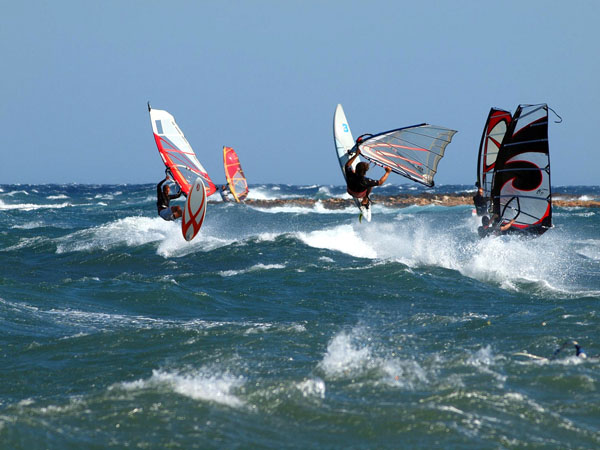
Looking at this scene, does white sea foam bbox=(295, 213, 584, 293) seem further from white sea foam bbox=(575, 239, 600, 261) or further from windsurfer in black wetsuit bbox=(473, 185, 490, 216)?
windsurfer in black wetsuit bbox=(473, 185, 490, 216)

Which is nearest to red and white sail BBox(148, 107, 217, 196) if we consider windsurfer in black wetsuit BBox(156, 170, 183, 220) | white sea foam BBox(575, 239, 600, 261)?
windsurfer in black wetsuit BBox(156, 170, 183, 220)

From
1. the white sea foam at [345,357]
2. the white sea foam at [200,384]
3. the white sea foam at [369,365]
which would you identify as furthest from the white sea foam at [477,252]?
the white sea foam at [200,384]

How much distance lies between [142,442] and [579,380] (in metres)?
3.87

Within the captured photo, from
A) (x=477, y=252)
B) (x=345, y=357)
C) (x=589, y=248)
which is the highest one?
(x=345, y=357)

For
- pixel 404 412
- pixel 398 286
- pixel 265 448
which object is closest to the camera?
pixel 265 448

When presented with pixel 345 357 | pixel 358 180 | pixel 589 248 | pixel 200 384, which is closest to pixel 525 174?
pixel 358 180

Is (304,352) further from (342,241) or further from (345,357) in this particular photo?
(342,241)

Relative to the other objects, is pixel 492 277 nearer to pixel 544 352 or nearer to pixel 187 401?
pixel 544 352

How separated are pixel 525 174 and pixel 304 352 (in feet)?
20.2

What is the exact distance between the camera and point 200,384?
20.5 feet

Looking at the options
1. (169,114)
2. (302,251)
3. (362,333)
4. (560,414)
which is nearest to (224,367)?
(362,333)

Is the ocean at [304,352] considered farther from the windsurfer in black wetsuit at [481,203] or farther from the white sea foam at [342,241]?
the white sea foam at [342,241]

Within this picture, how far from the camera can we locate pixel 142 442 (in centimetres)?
502

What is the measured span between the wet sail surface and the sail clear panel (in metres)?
1.30
